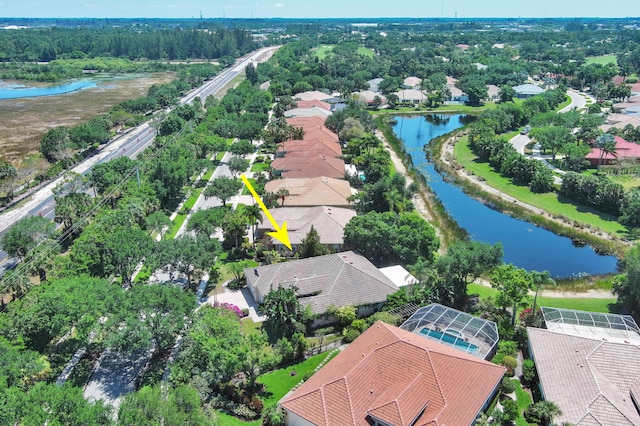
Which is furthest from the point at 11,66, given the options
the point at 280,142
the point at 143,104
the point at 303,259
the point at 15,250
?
the point at 303,259

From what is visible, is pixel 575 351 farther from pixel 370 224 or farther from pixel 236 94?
pixel 236 94

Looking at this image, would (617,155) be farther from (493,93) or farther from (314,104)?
(493,93)

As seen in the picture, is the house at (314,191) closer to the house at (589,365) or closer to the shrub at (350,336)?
the shrub at (350,336)

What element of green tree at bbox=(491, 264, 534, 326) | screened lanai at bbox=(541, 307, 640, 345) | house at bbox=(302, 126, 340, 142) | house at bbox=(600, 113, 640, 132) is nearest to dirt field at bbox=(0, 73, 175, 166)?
house at bbox=(302, 126, 340, 142)

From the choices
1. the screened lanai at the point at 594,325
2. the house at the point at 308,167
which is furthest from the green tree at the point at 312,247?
the house at the point at 308,167

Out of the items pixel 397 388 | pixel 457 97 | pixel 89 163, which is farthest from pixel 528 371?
pixel 457 97

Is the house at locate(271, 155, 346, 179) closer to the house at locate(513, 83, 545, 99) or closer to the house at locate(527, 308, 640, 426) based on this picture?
the house at locate(527, 308, 640, 426)
